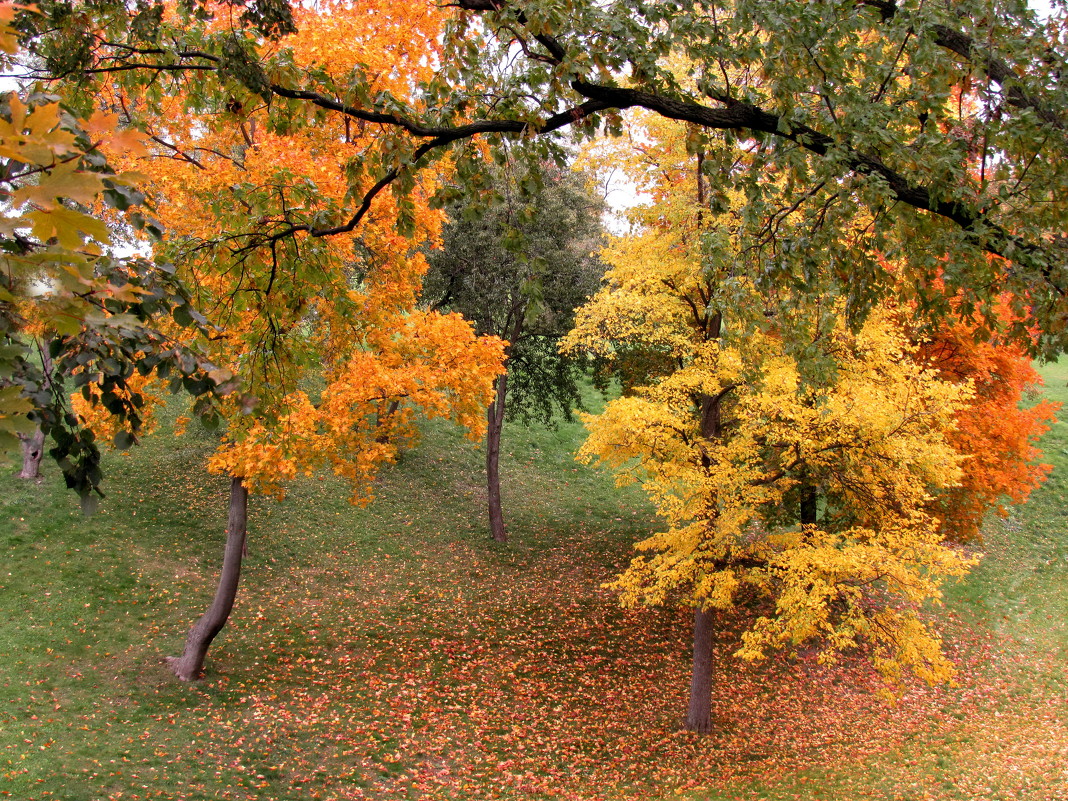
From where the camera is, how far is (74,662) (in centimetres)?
976

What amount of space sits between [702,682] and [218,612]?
682 centimetres

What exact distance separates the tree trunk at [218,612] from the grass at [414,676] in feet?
0.90

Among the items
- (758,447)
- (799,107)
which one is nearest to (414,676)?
(758,447)

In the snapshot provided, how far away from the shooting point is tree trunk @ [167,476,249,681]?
9805 millimetres

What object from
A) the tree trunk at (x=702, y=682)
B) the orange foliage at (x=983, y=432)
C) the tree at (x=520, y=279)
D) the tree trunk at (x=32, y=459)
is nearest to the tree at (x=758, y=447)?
the tree trunk at (x=702, y=682)

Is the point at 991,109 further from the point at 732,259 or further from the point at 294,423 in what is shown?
the point at 294,423

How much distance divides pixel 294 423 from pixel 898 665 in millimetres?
7969

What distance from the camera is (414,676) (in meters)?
11.0

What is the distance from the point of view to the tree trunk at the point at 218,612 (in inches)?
386

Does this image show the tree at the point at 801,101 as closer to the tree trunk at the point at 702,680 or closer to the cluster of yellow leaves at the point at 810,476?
the cluster of yellow leaves at the point at 810,476

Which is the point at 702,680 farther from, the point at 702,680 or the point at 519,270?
the point at 519,270

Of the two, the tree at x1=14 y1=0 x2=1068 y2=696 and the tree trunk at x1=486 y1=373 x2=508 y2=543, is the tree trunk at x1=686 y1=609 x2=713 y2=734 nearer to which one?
the tree at x1=14 y1=0 x2=1068 y2=696

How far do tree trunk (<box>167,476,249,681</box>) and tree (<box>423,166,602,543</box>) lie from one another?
670 centimetres

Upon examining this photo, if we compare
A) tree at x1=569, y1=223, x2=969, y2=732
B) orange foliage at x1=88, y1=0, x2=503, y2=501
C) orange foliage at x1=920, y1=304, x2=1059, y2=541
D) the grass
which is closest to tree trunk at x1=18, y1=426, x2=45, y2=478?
the grass
